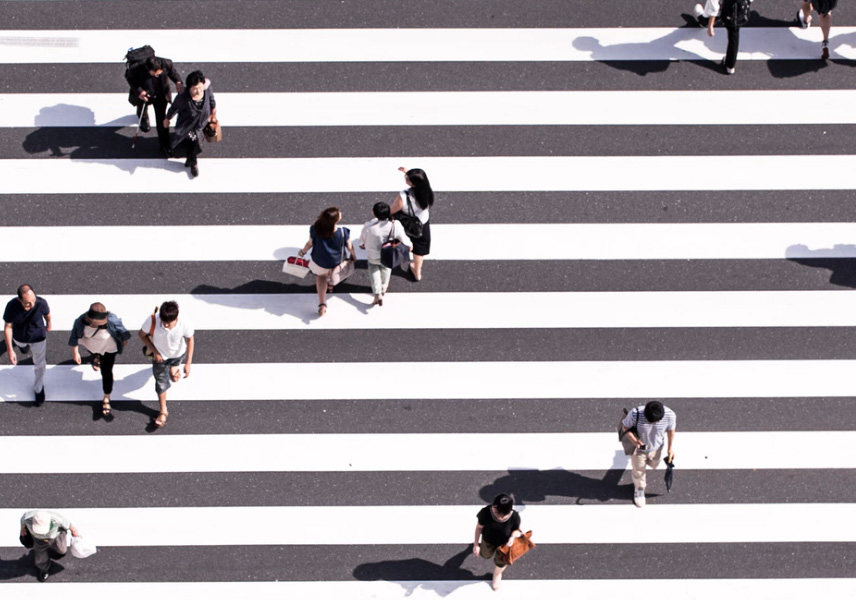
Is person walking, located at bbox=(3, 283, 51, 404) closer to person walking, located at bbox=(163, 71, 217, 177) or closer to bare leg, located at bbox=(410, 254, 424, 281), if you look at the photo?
person walking, located at bbox=(163, 71, 217, 177)

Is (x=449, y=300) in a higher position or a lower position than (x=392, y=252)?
lower

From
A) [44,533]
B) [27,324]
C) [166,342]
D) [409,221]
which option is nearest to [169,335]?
[166,342]

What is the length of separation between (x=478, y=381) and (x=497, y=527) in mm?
1942

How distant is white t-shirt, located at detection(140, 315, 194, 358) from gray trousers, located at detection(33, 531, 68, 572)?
1.91 metres

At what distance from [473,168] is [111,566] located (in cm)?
562

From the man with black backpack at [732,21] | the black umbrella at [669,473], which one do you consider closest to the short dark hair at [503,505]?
the black umbrella at [669,473]

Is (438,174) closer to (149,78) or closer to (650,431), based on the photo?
(149,78)

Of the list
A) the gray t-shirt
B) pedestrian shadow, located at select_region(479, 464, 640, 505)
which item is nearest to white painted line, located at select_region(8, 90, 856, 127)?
the gray t-shirt

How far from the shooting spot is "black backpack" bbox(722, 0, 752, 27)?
11312 millimetres

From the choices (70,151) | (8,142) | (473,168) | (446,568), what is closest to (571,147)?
(473,168)

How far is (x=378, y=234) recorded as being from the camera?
1019 centimetres

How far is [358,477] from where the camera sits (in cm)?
1039

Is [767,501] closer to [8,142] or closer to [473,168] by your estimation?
[473,168]

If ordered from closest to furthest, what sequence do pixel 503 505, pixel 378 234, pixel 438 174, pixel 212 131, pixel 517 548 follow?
pixel 503 505
pixel 517 548
pixel 378 234
pixel 212 131
pixel 438 174
